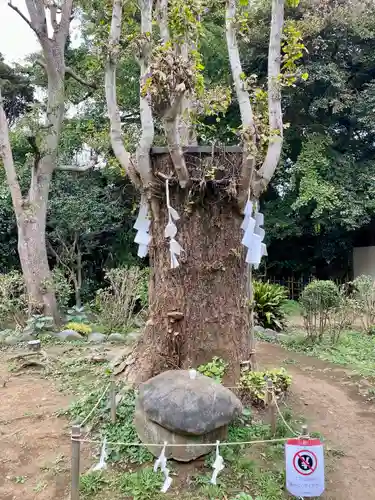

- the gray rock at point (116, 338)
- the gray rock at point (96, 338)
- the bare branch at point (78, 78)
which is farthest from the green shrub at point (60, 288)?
the bare branch at point (78, 78)

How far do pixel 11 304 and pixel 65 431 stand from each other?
14.4 feet

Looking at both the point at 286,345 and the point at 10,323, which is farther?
the point at 10,323

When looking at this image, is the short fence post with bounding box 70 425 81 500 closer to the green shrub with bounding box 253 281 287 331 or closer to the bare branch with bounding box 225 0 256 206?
the bare branch with bounding box 225 0 256 206

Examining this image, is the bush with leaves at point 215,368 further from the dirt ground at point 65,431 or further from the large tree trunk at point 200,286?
the dirt ground at point 65,431

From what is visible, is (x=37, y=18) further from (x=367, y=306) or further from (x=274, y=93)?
(x=367, y=306)

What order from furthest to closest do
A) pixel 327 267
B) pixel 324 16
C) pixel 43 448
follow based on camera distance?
pixel 327 267
pixel 324 16
pixel 43 448

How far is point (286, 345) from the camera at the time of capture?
6.52 m

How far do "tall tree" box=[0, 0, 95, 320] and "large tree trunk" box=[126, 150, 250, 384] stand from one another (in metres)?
4.44

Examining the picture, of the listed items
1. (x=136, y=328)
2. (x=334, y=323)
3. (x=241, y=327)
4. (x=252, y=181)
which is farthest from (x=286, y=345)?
(x=252, y=181)

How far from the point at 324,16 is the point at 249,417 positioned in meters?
9.03

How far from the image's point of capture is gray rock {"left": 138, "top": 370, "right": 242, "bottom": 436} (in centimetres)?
273

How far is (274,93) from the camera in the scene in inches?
153

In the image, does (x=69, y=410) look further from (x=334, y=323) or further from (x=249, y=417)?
(x=334, y=323)

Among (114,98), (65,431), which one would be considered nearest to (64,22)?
(114,98)
